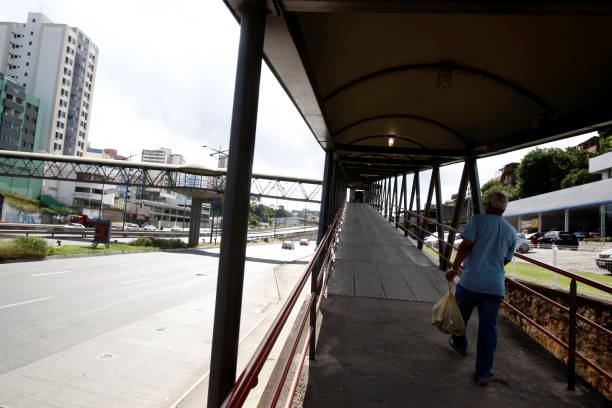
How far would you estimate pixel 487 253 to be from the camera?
316cm

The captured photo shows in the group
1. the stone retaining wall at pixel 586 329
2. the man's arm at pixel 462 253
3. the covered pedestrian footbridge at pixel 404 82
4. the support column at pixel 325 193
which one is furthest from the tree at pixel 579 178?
the man's arm at pixel 462 253

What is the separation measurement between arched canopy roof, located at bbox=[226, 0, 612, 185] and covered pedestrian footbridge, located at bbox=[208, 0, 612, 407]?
0.04ft

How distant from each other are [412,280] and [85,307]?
1019cm

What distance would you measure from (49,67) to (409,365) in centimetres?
9223

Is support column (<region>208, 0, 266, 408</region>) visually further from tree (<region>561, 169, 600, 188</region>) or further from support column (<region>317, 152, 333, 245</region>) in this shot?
tree (<region>561, 169, 600, 188</region>)

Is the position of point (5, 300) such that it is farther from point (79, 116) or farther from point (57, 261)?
point (79, 116)

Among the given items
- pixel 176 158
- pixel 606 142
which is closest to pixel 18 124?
pixel 606 142

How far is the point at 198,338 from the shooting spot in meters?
8.95

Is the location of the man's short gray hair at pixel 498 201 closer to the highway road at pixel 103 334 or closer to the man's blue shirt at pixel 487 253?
the man's blue shirt at pixel 487 253

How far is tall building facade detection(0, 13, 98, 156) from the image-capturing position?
2793 inches

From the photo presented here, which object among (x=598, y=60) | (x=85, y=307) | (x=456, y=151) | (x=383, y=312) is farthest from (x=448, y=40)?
(x=85, y=307)

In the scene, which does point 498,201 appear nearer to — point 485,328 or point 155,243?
point 485,328

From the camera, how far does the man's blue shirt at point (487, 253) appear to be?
10.2 ft

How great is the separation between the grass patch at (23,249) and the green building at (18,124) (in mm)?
48048
